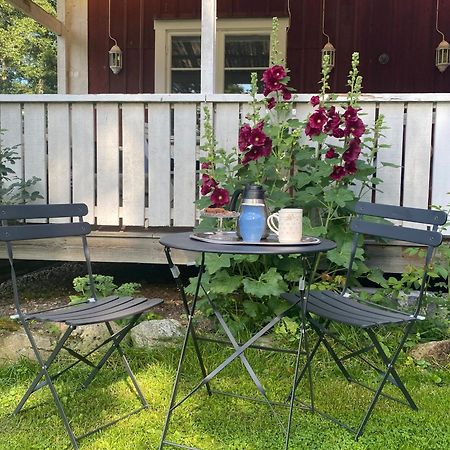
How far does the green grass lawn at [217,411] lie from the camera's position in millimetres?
2055

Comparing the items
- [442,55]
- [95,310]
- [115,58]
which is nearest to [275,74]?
[95,310]

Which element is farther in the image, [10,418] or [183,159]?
[183,159]

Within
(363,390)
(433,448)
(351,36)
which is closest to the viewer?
(433,448)

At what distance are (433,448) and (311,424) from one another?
0.49 m

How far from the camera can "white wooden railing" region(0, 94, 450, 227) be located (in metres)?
3.60

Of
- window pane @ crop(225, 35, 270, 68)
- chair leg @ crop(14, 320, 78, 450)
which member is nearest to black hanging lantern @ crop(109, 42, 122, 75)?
window pane @ crop(225, 35, 270, 68)

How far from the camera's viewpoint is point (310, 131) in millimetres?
3039

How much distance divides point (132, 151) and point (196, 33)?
316cm

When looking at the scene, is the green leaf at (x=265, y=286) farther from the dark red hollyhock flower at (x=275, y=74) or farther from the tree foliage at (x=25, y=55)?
the tree foliage at (x=25, y=55)

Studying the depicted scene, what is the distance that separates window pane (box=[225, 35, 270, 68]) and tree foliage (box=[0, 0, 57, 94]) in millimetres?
14648

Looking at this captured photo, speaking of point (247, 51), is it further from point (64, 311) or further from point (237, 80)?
point (64, 311)

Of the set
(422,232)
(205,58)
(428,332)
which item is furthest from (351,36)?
(422,232)

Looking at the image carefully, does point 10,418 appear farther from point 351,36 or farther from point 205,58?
point 351,36

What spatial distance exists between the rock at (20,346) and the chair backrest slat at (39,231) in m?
0.81
